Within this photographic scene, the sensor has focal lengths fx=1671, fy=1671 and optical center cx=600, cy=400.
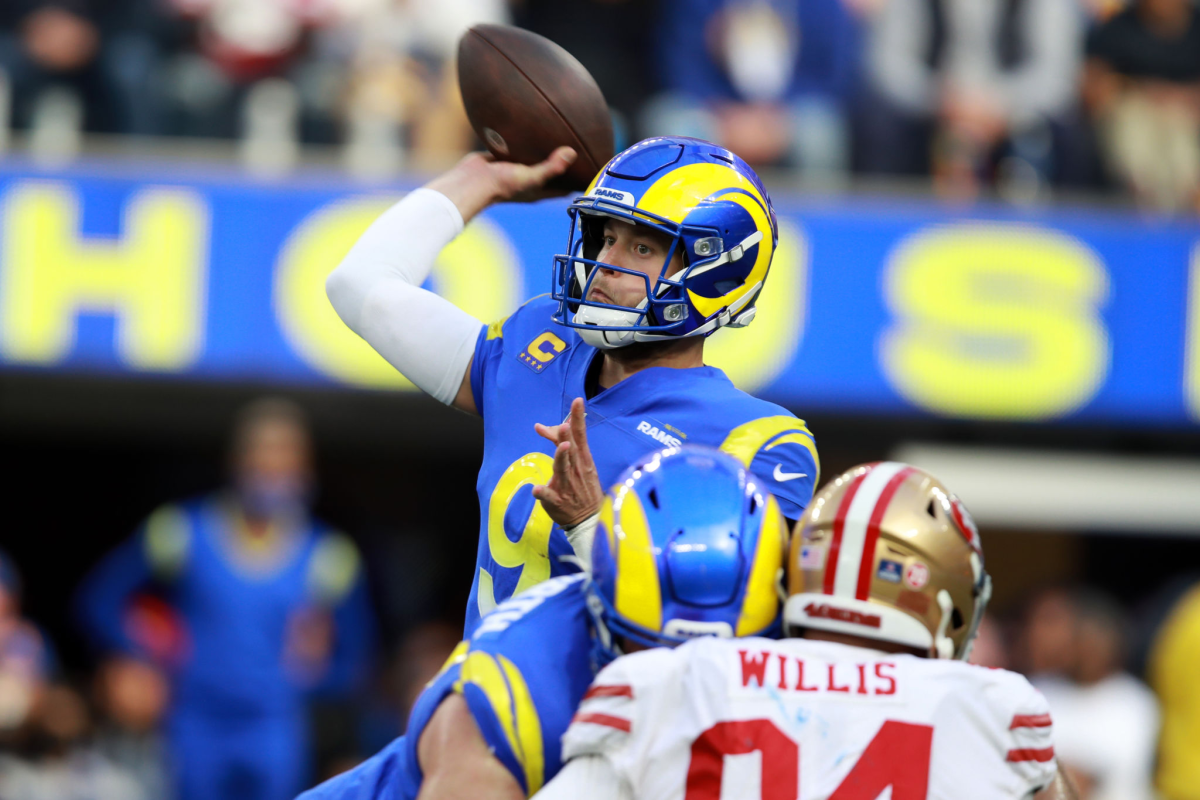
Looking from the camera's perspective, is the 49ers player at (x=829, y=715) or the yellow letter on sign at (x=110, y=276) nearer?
the 49ers player at (x=829, y=715)

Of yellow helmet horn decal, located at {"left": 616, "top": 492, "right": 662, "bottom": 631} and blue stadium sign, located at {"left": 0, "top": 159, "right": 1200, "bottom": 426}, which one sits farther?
blue stadium sign, located at {"left": 0, "top": 159, "right": 1200, "bottom": 426}

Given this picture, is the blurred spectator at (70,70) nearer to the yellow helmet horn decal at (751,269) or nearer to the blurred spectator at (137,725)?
the blurred spectator at (137,725)

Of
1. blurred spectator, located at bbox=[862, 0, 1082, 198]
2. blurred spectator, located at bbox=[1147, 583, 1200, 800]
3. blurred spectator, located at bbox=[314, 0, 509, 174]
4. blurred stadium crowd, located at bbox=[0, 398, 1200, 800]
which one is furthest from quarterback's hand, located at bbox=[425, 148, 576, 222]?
blurred spectator, located at bbox=[862, 0, 1082, 198]

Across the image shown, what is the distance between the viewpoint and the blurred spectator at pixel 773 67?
351 inches

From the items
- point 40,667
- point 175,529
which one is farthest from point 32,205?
point 40,667

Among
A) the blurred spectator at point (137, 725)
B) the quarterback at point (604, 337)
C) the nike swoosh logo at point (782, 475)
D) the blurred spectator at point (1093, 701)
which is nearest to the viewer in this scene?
the nike swoosh logo at point (782, 475)

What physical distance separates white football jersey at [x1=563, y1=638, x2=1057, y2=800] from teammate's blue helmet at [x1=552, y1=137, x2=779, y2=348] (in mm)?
930

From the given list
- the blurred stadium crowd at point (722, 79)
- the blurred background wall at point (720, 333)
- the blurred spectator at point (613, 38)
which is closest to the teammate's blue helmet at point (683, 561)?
the blurred background wall at point (720, 333)

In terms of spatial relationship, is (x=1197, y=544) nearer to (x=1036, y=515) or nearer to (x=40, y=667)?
(x=1036, y=515)

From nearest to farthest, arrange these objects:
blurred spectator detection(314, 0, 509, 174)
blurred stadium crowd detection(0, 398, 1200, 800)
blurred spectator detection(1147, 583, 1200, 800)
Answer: blurred spectator detection(1147, 583, 1200, 800) < blurred stadium crowd detection(0, 398, 1200, 800) < blurred spectator detection(314, 0, 509, 174)

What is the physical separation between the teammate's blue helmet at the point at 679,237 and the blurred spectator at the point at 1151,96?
20.2 ft

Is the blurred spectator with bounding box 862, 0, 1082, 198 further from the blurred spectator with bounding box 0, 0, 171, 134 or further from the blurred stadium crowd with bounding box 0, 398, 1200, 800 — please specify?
the blurred spectator with bounding box 0, 0, 171, 134

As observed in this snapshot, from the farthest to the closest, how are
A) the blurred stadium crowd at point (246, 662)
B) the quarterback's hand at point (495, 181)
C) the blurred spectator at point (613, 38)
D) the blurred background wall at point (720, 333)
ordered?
1. the blurred spectator at point (613, 38)
2. the blurred background wall at point (720, 333)
3. the blurred stadium crowd at point (246, 662)
4. the quarterback's hand at point (495, 181)

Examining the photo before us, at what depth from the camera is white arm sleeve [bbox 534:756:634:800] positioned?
2.37m
